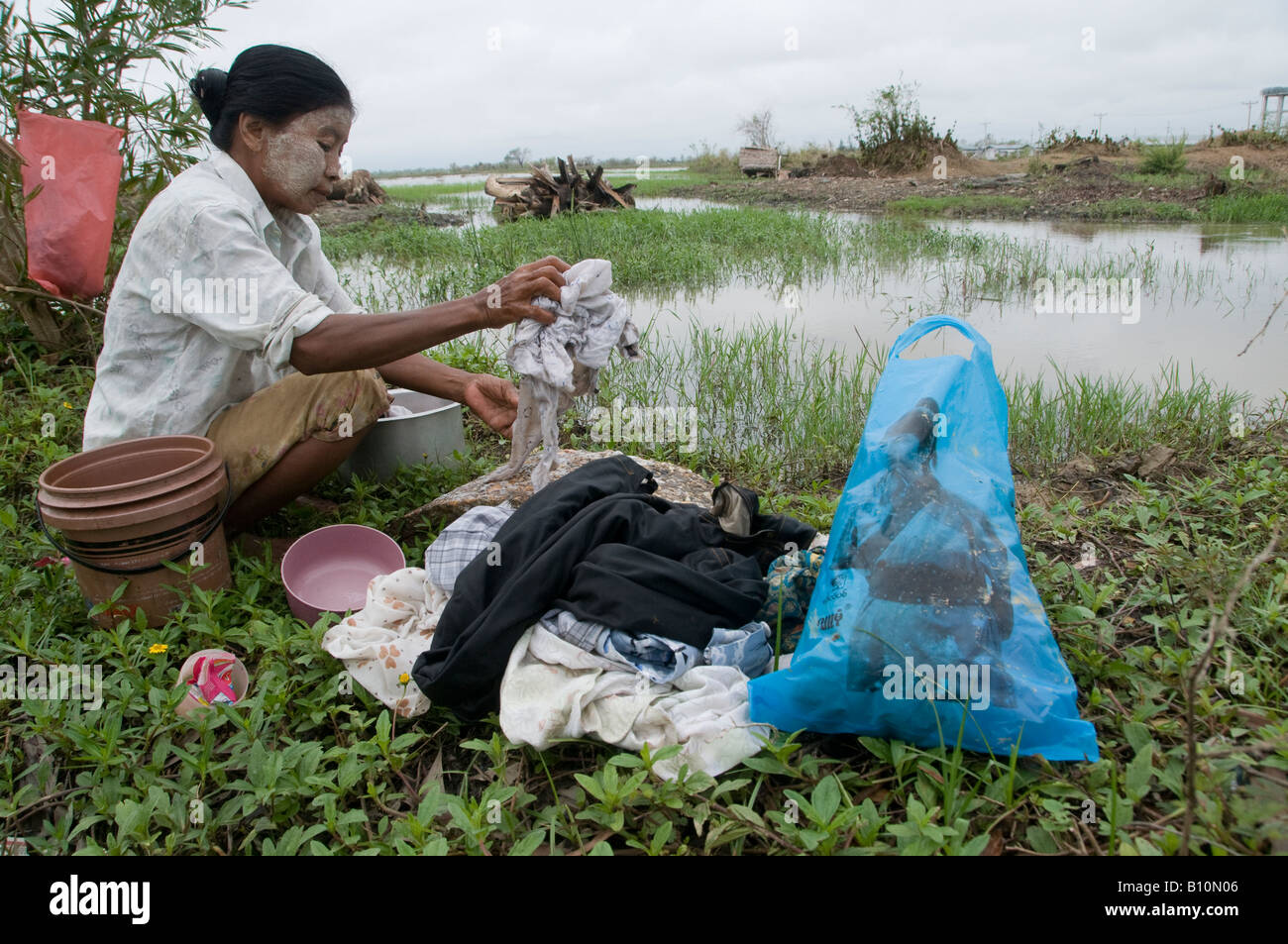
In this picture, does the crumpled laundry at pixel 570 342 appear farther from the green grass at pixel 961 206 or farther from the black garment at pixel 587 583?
the green grass at pixel 961 206

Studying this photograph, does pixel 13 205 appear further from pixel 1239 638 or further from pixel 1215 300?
pixel 1215 300

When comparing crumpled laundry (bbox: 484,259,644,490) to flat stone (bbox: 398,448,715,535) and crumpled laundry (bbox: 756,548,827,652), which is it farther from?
crumpled laundry (bbox: 756,548,827,652)

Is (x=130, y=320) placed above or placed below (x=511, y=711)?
above

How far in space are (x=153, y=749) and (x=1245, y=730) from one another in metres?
2.22

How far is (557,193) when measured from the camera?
11.4 m

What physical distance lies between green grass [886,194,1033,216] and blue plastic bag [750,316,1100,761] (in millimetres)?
10542

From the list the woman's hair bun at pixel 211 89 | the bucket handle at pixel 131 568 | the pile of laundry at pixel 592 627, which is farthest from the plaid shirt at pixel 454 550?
the woman's hair bun at pixel 211 89

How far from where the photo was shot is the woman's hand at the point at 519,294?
2.10m

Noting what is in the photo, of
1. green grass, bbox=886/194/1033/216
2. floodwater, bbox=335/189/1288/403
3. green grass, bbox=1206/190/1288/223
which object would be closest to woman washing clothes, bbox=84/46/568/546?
floodwater, bbox=335/189/1288/403

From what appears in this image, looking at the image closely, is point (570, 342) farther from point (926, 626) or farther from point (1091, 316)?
point (1091, 316)

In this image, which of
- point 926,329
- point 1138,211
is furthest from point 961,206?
point 926,329

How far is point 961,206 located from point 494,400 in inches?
416

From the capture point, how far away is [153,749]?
5.57 feet
